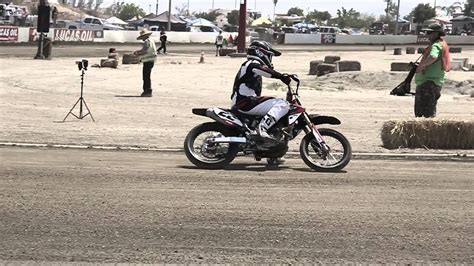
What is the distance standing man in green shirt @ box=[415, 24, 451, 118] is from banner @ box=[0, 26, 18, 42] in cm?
4862

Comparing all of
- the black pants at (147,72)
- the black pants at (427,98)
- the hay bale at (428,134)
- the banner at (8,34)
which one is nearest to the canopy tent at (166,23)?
the banner at (8,34)

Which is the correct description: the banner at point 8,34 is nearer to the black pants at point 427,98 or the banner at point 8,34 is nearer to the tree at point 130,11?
the black pants at point 427,98

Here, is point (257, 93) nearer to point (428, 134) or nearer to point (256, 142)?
Result: point (256, 142)

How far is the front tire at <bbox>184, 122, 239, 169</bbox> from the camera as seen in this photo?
9.35 meters

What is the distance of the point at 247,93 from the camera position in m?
9.45

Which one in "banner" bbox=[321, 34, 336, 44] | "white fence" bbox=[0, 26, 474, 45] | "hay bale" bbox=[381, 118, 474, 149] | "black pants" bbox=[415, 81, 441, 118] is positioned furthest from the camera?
"banner" bbox=[321, 34, 336, 44]

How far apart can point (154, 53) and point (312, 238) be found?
14.1 meters

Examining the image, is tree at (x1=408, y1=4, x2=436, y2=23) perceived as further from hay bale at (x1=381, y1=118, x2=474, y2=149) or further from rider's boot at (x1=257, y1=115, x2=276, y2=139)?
rider's boot at (x1=257, y1=115, x2=276, y2=139)

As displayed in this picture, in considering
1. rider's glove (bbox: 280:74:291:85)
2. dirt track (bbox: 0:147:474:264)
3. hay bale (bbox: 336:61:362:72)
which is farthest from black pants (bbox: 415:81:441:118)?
hay bale (bbox: 336:61:362:72)

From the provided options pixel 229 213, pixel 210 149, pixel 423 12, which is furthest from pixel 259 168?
pixel 423 12

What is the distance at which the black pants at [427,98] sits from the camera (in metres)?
11.7

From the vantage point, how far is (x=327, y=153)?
30.7ft

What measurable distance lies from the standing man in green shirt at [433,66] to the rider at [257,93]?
10.7 ft

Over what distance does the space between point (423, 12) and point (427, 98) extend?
5076 inches
